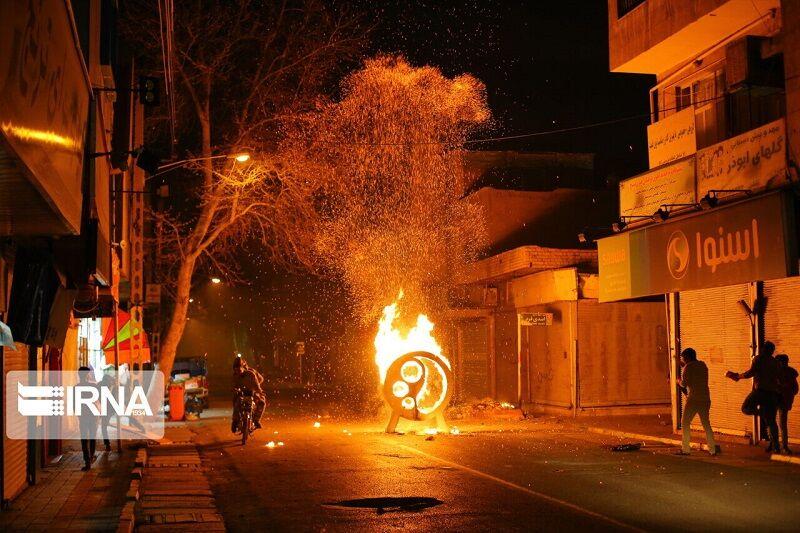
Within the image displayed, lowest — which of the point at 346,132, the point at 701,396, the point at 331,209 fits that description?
the point at 701,396

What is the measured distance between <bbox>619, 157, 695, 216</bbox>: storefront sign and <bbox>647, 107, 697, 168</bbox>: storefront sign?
0.46 meters

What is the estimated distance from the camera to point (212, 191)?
81.7 feet

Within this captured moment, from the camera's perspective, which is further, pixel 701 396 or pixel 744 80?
pixel 744 80

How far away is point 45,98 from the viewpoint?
6828 mm

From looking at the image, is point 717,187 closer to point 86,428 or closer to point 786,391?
point 786,391

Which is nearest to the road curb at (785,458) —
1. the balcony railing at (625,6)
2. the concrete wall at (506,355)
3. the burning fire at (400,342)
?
the burning fire at (400,342)

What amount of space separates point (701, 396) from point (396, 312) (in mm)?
13886

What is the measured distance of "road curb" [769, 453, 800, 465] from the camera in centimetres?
1364

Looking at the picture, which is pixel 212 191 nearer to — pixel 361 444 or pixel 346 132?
pixel 346 132

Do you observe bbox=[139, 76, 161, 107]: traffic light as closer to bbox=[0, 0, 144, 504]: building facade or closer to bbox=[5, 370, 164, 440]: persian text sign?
bbox=[0, 0, 144, 504]: building facade

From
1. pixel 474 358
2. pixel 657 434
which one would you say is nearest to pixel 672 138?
pixel 657 434

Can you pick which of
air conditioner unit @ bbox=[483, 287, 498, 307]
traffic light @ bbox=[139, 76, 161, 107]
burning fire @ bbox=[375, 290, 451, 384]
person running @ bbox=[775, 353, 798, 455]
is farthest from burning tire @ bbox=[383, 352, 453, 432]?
air conditioner unit @ bbox=[483, 287, 498, 307]

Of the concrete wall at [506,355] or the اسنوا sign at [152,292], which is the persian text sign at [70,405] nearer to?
the اسنوا sign at [152,292]

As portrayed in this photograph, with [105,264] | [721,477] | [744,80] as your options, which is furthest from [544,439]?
[105,264]
